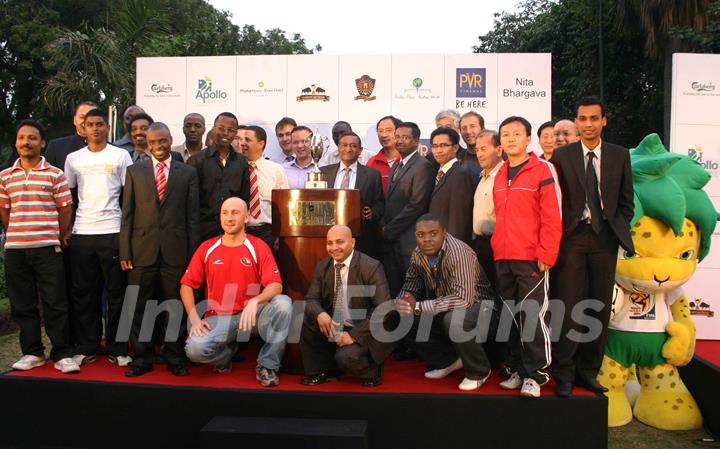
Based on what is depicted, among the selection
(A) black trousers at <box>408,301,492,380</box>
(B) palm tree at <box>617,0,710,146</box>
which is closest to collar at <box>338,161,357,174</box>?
(A) black trousers at <box>408,301,492,380</box>

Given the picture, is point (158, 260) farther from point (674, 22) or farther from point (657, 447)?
point (674, 22)

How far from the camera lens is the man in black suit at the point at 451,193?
450 cm

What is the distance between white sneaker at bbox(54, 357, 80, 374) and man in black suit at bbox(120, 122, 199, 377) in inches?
15.1

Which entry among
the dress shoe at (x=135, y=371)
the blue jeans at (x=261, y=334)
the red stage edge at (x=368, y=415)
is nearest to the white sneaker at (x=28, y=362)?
the red stage edge at (x=368, y=415)

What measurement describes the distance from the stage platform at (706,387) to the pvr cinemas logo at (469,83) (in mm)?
4019

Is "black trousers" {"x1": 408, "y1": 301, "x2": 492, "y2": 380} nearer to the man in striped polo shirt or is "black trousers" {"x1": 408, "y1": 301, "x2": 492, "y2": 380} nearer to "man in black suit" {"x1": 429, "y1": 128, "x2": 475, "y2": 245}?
"man in black suit" {"x1": 429, "y1": 128, "x2": 475, "y2": 245}

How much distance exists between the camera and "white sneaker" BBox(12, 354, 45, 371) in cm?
421

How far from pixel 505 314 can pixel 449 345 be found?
46 cm

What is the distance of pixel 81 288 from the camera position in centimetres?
442

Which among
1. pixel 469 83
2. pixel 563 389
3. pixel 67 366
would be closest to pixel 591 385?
pixel 563 389

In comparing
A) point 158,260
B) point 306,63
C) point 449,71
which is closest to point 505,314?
point 158,260

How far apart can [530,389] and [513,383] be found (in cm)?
23

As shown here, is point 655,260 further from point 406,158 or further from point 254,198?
point 254,198

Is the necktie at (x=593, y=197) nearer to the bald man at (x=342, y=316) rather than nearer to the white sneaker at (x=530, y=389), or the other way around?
the white sneaker at (x=530, y=389)
